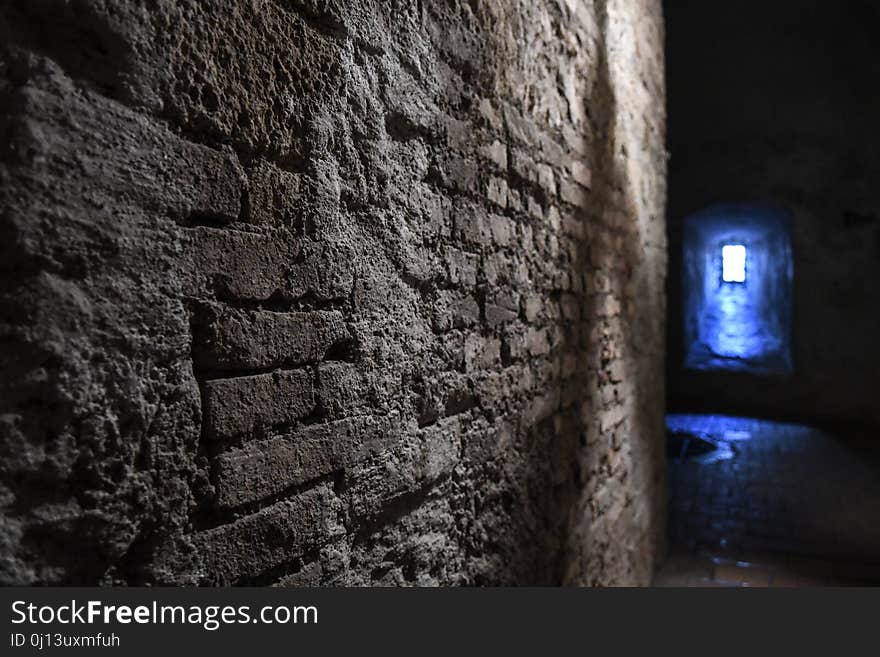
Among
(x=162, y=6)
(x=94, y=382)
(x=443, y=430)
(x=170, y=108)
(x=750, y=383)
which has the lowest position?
(x=750, y=383)

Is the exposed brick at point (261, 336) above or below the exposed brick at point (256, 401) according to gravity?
above

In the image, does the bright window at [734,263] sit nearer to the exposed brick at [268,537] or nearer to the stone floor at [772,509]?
the stone floor at [772,509]

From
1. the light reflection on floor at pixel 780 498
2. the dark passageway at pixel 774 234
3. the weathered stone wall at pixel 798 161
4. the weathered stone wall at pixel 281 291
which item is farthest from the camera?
the weathered stone wall at pixel 798 161

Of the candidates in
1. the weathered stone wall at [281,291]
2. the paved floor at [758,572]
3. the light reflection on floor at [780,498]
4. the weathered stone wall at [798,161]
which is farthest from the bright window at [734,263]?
the weathered stone wall at [281,291]

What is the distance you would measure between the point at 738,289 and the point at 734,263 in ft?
1.37

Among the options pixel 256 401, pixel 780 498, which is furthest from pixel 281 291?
pixel 780 498

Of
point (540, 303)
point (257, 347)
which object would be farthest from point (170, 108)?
point (540, 303)

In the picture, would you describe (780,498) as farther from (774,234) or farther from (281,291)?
(281,291)

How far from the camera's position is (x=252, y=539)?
973mm

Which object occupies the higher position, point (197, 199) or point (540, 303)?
point (197, 199)

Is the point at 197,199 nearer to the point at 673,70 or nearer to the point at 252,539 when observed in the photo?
the point at 252,539

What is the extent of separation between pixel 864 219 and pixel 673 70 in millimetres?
3532

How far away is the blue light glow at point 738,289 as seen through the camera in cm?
860

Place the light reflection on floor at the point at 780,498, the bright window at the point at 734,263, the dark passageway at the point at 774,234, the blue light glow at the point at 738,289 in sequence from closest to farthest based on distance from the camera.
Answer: the light reflection on floor at the point at 780,498, the dark passageway at the point at 774,234, the blue light glow at the point at 738,289, the bright window at the point at 734,263
